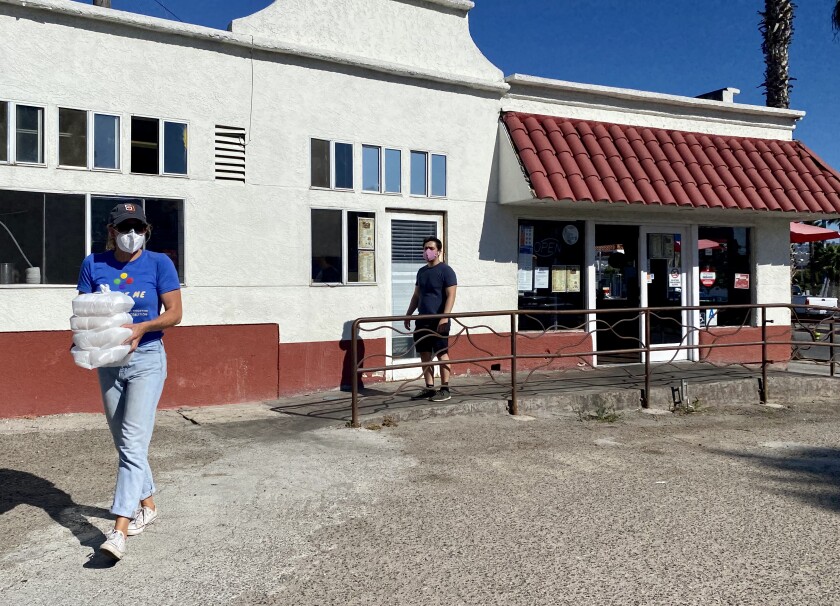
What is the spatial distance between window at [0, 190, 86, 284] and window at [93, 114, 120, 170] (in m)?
0.46

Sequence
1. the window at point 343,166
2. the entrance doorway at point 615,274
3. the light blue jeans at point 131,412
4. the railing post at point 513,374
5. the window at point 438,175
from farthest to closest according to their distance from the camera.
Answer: the entrance doorway at point 615,274 → the window at point 438,175 → the window at point 343,166 → the railing post at point 513,374 → the light blue jeans at point 131,412

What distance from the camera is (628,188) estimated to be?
10.7 m

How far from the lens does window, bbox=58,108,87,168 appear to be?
25.9 ft

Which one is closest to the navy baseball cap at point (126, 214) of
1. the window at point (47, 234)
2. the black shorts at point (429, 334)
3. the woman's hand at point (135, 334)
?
the woman's hand at point (135, 334)

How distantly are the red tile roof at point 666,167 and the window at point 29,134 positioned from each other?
5.84 m

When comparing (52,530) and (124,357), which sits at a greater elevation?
(124,357)

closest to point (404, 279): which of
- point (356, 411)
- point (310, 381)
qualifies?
point (310, 381)

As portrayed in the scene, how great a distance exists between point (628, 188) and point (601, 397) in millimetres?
3267

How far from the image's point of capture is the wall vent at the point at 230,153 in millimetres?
8820

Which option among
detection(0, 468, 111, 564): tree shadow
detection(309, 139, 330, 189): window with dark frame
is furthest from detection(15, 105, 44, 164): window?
detection(0, 468, 111, 564): tree shadow

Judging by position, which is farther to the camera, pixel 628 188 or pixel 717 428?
pixel 628 188

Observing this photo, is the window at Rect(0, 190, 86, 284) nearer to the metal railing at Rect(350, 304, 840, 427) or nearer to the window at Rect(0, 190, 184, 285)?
the window at Rect(0, 190, 184, 285)

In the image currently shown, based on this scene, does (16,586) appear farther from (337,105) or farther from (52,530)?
(337,105)

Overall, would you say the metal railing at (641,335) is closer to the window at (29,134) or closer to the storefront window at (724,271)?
the storefront window at (724,271)
